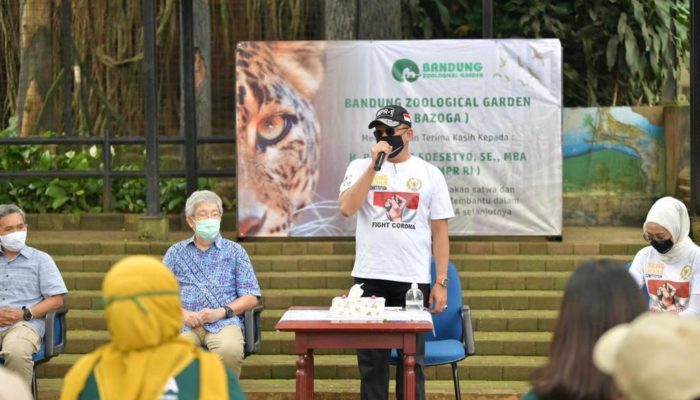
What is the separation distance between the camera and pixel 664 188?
41.4ft

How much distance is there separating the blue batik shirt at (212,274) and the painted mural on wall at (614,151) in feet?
18.0

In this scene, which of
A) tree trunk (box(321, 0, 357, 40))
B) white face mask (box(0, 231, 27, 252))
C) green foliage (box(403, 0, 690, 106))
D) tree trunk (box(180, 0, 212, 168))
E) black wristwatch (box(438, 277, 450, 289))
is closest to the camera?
black wristwatch (box(438, 277, 450, 289))

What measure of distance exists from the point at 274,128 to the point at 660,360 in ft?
27.2

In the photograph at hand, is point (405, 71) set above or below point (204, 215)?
above

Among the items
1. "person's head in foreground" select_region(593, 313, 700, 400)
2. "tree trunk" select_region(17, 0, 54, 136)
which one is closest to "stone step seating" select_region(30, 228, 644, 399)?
"tree trunk" select_region(17, 0, 54, 136)

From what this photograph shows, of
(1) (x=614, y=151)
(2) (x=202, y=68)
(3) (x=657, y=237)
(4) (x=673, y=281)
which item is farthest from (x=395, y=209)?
(2) (x=202, y=68)

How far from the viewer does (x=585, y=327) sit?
12.7 feet

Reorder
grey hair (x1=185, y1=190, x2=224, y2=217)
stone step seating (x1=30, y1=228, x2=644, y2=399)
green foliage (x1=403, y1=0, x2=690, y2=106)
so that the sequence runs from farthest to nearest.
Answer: green foliage (x1=403, y1=0, x2=690, y2=106)
stone step seating (x1=30, y1=228, x2=644, y2=399)
grey hair (x1=185, y1=190, x2=224, y2=217)

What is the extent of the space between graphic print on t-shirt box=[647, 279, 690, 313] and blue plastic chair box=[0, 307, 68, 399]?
3.37m

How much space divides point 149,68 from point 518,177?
3.15 metres

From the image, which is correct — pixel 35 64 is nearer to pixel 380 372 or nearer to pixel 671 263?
pixel 380 372

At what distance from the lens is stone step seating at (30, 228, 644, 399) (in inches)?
372

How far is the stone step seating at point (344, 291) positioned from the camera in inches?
372

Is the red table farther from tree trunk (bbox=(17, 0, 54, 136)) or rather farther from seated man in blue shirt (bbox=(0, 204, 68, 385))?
tree trunk (bbox=(17, 0, 54, 136))
